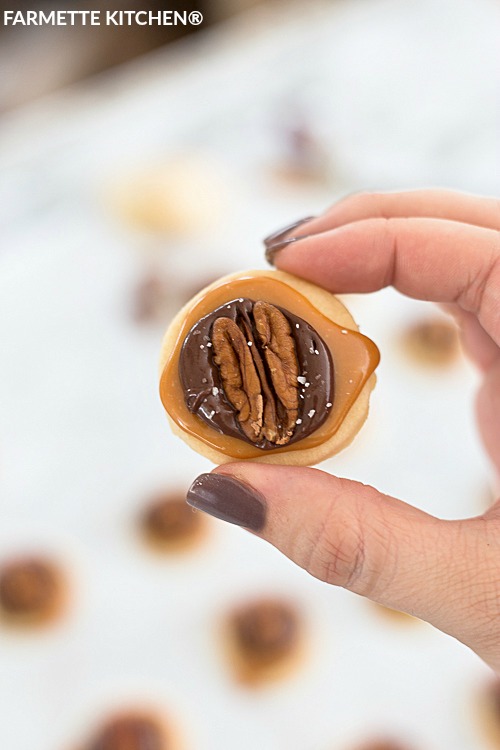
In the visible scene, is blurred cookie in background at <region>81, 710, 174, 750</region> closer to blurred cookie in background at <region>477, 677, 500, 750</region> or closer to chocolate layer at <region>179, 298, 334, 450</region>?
Result: blurred cookie in background at <region>477, 677, 500, 750</region>

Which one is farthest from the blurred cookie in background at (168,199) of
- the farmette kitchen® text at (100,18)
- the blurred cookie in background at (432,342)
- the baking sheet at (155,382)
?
the farmette kitchen® text at (100,18)

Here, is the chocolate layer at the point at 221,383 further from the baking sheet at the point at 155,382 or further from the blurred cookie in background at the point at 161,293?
the blurred cookie in background at the point at 161,293

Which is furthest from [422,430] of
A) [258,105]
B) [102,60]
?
[102,60]

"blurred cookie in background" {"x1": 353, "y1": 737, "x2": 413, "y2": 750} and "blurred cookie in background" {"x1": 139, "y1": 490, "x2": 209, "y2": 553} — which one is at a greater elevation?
"blurred cookie in background" {"x1": 139, "y1": 490, "x2": 209, "y2": 553}

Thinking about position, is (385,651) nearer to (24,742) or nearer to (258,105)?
(24,742)

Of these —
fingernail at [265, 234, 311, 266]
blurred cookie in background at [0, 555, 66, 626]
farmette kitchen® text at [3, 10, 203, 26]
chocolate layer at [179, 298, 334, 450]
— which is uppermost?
farmette kitchen® text at [3, 10, 203, 26]

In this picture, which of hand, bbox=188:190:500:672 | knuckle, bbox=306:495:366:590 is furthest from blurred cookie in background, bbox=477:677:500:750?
knuckle, bbox=306:495:366:590
